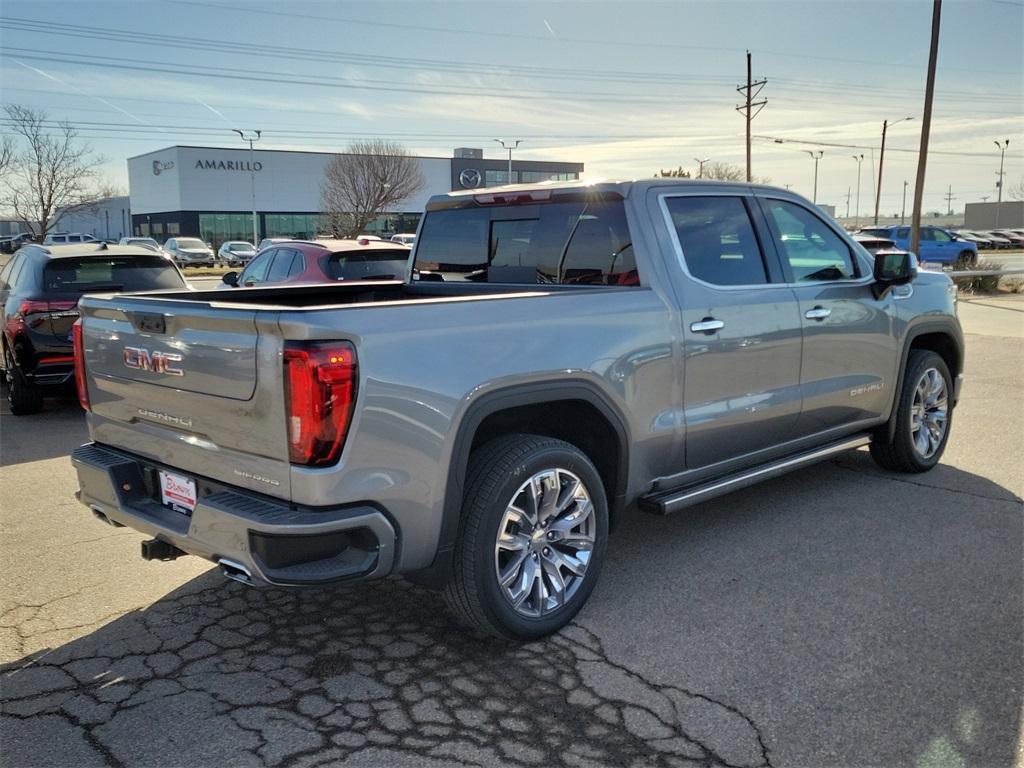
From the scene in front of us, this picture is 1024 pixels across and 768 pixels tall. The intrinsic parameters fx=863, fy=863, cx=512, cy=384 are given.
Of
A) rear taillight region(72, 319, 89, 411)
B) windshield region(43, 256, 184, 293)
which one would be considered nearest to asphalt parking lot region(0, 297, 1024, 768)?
rear taillight region(72, 319, 89, 411)

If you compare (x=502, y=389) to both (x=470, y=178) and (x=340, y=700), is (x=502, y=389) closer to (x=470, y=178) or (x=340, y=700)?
(x=340, y=700)

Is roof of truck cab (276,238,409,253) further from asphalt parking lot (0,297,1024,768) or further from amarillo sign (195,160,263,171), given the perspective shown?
amarillo sign (195,160,263,171)

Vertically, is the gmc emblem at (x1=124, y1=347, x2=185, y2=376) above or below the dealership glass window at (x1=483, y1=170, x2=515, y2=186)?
below

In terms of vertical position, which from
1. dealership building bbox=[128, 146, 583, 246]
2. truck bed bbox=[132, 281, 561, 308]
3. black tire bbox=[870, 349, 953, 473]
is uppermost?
dealership building bbox=[128, 146, 583, 246]

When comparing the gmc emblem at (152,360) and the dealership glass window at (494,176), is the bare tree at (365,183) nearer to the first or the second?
the dealership glass window at (494,176)

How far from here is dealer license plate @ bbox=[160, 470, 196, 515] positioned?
332cm

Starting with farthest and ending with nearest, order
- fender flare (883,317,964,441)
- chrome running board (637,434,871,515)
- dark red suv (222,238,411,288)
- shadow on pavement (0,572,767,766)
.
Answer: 1. dark red suv (222,238,411,288)
2. fender flare (883,317,964,441)
3. chrome running board (637,434,871,515)
4. shadow on pavement (0,572,767,766)

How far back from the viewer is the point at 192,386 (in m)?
3.19

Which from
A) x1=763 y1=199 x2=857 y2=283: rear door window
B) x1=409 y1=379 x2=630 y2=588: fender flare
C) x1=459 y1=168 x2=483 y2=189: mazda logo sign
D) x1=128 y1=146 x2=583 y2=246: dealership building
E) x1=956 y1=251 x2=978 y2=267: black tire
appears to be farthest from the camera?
x1=459 y1=168 x2=483 y2=189: mazda logo sign

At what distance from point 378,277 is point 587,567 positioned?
6474 millimetres

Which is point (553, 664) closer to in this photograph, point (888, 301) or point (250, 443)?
point (250, 443)

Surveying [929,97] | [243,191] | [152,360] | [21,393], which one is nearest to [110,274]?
[21,393]

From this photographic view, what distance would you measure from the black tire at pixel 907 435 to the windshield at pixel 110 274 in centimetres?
685

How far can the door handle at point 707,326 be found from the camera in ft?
13.6
